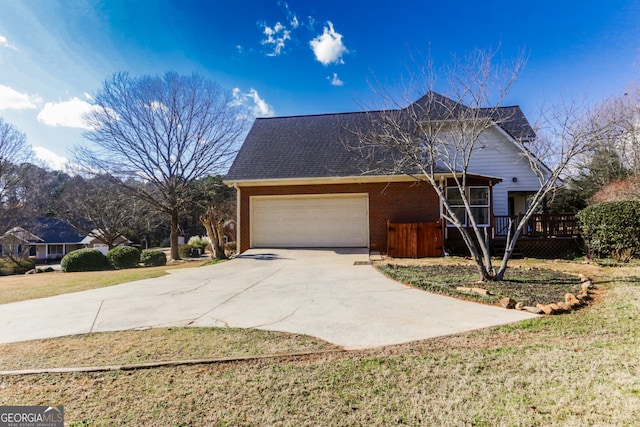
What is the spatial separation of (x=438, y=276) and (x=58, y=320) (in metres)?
7.38

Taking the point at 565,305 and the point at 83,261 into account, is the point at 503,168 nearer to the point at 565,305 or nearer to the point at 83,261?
the point at 565,305

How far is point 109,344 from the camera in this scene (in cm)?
411

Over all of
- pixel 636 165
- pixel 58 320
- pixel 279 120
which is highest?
pixel 279 120

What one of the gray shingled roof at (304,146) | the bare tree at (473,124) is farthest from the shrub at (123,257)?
A: the bare tree at (473,124)

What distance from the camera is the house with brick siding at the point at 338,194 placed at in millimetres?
13281

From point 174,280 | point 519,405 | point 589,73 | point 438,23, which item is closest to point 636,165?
point 589,73

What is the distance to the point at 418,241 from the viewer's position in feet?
38.9

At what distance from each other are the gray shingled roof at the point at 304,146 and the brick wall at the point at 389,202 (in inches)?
25.9

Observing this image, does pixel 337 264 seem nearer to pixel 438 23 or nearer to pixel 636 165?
pixel 438 23

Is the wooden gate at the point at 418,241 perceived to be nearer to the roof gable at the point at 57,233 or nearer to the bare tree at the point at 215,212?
the bare tree at the point at 215,212

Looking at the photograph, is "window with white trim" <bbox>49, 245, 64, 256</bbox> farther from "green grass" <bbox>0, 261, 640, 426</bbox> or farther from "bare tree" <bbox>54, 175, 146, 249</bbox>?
"green grass" <bbox>0, 261, 640, 426</bbox>

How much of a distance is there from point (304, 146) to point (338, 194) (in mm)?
3235

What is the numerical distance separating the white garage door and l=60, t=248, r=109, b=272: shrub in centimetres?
664

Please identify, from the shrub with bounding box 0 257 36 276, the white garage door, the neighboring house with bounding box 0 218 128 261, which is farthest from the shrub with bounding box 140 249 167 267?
the neighboring house with bounding box 0 218 128 261
